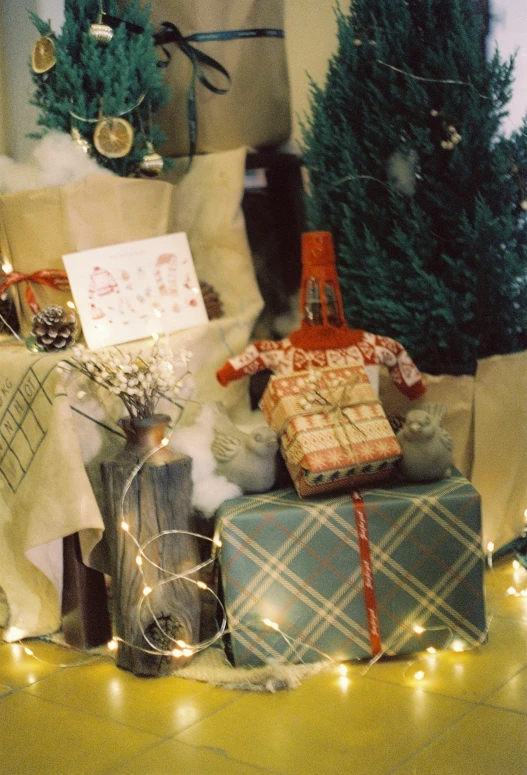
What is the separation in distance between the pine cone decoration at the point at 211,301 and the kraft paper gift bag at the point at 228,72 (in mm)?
404

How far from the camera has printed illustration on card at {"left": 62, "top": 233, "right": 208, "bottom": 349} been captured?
214 centimetres

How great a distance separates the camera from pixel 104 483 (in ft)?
6.24

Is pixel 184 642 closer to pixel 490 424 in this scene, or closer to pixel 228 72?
pixel 490 424

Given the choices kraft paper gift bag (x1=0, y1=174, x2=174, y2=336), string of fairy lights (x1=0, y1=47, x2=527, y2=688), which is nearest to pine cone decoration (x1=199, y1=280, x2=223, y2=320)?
kraft paper gift bag (x1=0, y1=174, x2=174, y2=336)

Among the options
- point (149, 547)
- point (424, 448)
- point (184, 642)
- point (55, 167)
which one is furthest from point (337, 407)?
point (55, 167)

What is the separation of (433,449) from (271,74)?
1226 mm

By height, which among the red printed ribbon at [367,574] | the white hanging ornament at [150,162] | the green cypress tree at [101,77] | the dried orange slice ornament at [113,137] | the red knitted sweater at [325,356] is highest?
the green cypress tree at [101,77]

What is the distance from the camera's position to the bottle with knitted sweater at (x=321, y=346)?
215 cm

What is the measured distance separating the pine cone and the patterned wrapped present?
0.50m

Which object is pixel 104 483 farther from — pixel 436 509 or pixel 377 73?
pixel 377 73

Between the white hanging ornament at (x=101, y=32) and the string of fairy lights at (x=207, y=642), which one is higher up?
the white hanging ornament at (x=101, y=32)

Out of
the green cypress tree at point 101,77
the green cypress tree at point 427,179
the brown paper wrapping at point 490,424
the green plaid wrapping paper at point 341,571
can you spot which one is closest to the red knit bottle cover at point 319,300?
the green cypress tree at point 427,179

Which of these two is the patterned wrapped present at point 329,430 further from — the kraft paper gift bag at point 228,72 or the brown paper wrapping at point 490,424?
the kraft paper gift bag at point 228,72

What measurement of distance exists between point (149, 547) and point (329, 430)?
454 millimetres
